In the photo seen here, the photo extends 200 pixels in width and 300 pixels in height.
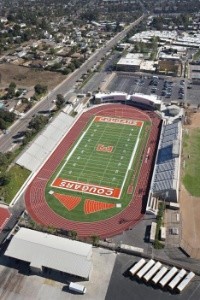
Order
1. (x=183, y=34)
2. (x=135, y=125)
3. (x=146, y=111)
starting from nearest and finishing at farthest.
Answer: (x=135, y=125)
(x=146, y=111)
(x=183, y=34)

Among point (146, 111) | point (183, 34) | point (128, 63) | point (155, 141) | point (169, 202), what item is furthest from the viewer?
point (183, 34)

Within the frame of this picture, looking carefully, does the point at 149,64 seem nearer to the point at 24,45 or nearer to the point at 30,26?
the point at 24,45

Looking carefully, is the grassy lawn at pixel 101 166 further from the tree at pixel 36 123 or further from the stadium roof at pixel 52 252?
the tree at pixel 36 123

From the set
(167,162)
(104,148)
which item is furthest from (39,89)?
(167,162)

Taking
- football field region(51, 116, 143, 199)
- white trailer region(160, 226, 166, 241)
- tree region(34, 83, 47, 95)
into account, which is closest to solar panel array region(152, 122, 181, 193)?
football field region(51, 116, 143, 199)

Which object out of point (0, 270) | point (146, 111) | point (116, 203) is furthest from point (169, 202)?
point (146, 111)

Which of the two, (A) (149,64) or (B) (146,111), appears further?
(A) (149,64)

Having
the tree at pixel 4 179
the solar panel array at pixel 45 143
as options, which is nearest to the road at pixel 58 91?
the solar panel array at pixel 45 143

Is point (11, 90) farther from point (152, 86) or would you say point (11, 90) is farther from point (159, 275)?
point (159, 275)
